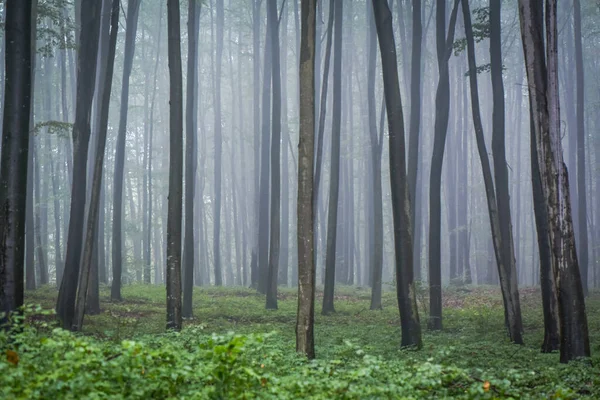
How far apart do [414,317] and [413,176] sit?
6.68 m

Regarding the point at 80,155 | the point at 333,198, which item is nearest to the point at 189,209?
the point at 80,155

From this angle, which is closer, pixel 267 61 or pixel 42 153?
pixel 267 61

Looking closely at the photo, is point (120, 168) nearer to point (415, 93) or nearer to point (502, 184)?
point (415, 93)

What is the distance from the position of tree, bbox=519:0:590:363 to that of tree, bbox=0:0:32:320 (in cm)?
798

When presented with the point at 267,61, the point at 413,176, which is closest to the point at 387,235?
the point at 267,61

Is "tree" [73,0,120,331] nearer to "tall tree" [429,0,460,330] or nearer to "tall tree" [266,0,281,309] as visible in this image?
"tall tree" [266,0,281,309]

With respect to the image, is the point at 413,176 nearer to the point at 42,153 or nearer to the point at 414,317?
the point at 414,317

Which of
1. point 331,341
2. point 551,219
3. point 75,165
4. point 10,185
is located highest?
point 75,165

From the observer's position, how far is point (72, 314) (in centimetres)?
1240

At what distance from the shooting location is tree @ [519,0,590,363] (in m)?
8.95

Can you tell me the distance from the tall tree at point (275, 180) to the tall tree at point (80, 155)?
6698mm

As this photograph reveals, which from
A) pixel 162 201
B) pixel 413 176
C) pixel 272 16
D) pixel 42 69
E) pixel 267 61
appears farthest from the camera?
pixel 162 201

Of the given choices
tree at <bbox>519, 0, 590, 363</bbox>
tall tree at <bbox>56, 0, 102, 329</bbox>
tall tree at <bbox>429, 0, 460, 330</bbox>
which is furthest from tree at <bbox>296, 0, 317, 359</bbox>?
tall tree at <bbox>56, 0, 102, 329</bbox>

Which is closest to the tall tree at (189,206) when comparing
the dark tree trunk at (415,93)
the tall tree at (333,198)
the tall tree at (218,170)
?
the tall tree at (333,198)
